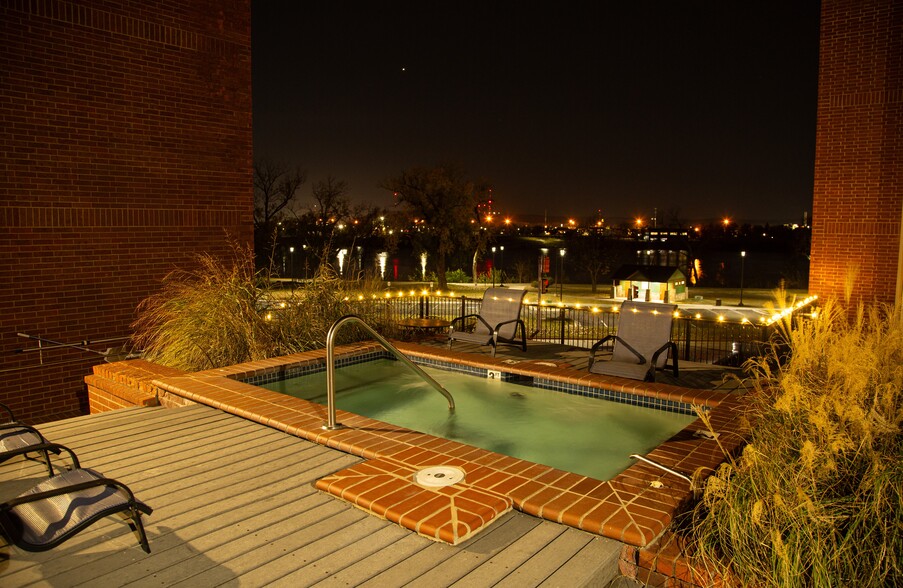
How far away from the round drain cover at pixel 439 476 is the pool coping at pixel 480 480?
0.05 m

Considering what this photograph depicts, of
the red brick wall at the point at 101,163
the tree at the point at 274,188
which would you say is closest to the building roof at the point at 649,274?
the red brick wall at the point at 101,163

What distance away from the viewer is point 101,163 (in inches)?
293

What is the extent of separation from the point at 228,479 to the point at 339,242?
41457 mm

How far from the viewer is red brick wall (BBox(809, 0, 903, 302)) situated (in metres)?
9.55

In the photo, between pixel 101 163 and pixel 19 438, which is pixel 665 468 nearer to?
pixel 19 438

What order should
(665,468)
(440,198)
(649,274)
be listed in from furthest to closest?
(440,198) < (649,274) < (665,468)

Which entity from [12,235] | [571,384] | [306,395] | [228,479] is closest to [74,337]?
[12,235]

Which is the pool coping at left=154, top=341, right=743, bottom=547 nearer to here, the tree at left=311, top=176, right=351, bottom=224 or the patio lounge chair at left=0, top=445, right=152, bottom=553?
the patio lounge chair at left=0, top=445, right=152, bottom=553

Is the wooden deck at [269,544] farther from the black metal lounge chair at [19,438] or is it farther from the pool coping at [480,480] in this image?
the black metal lounge chair at [19,438]

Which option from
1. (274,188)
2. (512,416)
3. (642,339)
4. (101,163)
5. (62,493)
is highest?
(274,188)

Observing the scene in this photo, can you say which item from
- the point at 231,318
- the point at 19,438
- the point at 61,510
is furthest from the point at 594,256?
the point at 61,510

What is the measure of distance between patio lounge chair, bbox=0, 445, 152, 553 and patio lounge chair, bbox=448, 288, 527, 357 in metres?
5.52

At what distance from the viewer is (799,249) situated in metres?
47.3

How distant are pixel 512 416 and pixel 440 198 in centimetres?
2316
